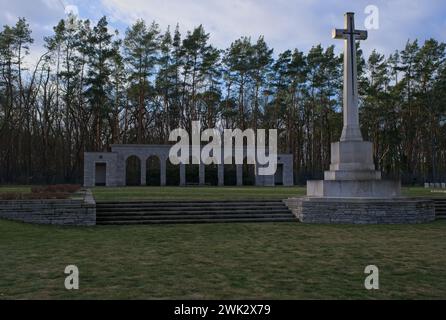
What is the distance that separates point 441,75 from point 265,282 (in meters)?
46.9

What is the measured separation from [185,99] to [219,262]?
40746 millimetres

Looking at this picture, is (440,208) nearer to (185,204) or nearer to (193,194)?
(185,204)

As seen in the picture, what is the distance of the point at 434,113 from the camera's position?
1877 inches

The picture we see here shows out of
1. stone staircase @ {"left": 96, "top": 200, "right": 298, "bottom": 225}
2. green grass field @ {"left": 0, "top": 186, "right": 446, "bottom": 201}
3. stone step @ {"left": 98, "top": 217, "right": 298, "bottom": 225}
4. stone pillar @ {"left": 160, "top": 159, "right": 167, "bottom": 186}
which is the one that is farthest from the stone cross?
stone pillar @ {"left": 160, "top": 159, "right": 167, "bottom": 186}

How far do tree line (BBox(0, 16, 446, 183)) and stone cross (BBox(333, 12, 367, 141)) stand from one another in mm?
28267

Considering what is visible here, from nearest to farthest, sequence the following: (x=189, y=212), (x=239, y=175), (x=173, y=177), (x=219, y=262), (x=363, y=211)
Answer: (x=219, y=262) → (x=363, y=211) → (x=189, y=212) → (x=173, y=177) → (x=239, y=175)

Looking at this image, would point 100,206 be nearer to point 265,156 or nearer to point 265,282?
point 265,282

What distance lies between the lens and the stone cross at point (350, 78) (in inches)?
647

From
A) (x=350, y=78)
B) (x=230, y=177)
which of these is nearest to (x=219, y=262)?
(x=350, y=78)

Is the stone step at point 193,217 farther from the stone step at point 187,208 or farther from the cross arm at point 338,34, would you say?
the cross arm at point 338,34

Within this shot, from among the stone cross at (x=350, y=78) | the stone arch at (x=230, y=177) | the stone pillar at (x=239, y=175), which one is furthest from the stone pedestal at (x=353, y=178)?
the stone arch at (x=230, y=177)

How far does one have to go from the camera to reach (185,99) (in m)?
47.4

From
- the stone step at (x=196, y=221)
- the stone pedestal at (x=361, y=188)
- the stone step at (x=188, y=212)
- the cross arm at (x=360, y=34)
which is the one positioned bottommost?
the stone step at (x=196, y=221)

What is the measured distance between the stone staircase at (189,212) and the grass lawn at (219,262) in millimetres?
1712
